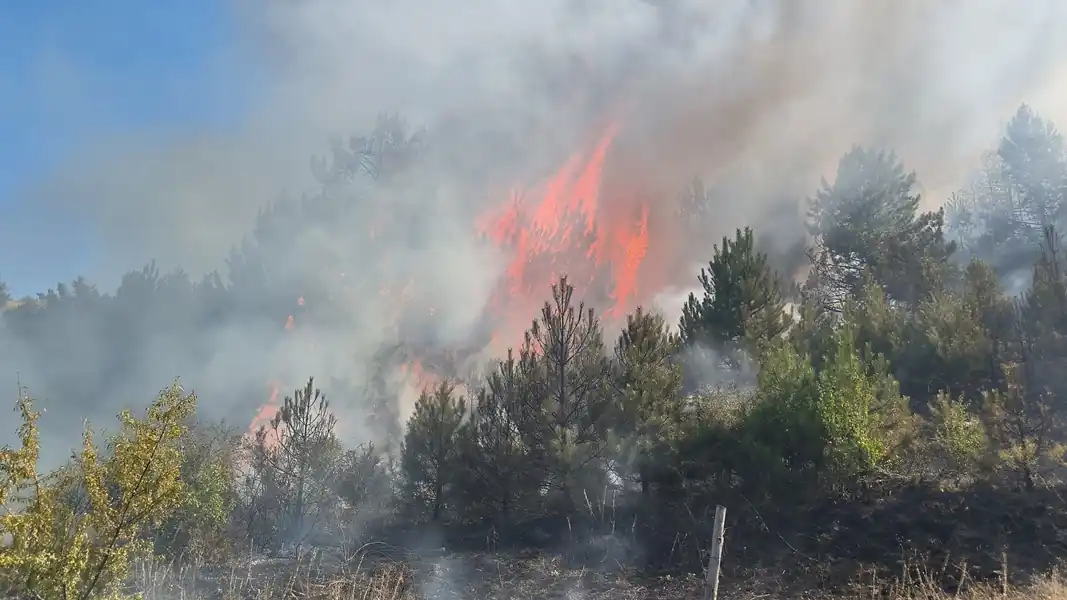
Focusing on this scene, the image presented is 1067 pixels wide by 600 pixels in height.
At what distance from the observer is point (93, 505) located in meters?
6.77

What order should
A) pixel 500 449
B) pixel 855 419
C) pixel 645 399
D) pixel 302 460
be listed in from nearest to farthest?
pixel 855 419, pixel 645 399, pixel 500 449, pixel 302 460

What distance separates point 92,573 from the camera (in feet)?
21.6

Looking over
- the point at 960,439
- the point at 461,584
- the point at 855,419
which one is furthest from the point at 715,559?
the point at 960,439

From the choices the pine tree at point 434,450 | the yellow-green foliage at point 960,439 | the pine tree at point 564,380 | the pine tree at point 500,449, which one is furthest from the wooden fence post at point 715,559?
the pine tree at point 434,450

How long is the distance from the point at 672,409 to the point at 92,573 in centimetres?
1448

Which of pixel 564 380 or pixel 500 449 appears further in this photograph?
pixel 500 449

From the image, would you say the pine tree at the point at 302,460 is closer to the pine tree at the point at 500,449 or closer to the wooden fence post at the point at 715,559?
the pine tree at the point at 500,449

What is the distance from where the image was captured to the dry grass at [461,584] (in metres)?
12.2

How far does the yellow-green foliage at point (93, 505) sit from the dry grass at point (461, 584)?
5744mm

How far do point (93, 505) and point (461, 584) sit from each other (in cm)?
1006

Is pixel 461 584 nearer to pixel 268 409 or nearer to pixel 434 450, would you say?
pixel 434 450

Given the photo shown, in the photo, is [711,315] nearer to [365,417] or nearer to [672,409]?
[672,409]

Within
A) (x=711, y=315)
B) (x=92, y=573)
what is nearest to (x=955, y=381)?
(x=711, y=315)

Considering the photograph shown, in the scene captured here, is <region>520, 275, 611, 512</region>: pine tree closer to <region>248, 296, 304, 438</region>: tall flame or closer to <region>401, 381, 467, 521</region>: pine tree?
<region>401, 381, 467, 521</region>: pine tree
